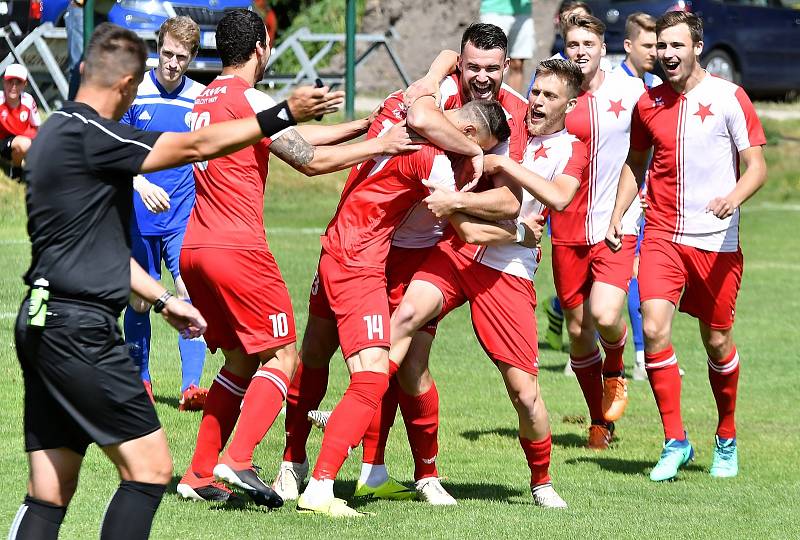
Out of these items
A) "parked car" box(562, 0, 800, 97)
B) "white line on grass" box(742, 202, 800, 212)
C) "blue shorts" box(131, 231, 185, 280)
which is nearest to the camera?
"blue shorts" box(131, 231, 185, 280)

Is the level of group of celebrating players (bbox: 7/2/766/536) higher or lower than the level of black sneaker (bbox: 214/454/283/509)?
higher

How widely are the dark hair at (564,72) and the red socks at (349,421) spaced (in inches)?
77.5

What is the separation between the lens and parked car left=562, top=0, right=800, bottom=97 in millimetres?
23155

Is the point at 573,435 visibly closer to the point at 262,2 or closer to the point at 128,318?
the point at 128,318

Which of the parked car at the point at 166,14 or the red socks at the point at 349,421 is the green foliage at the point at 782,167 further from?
the red socks at the point at 349,421

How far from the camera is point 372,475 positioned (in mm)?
6930

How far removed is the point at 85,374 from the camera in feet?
15.5

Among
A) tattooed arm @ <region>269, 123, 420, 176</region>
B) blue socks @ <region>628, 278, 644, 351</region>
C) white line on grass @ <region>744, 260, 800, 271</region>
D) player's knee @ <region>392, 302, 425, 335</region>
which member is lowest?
white line on grass @ <region>744, 260, 800, 271</region>

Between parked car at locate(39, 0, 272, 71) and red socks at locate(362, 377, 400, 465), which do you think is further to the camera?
parked car at locate(39, 0, 272, 71)

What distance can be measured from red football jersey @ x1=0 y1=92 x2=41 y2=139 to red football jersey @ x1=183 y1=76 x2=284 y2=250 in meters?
9.29

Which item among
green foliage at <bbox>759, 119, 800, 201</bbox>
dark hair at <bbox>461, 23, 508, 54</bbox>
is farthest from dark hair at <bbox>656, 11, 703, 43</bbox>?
green foliage at <bbox>759, 119, 800, 201</bbox>

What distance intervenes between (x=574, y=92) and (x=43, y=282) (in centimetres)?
356

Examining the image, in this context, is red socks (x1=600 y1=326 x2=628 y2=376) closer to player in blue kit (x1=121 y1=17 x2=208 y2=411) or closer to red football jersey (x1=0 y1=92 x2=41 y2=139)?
player in blue kit (x1=121 y1=17 x2=208 y2=411)

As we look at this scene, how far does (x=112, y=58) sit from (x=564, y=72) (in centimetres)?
311
